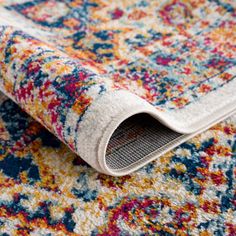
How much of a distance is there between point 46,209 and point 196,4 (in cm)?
93

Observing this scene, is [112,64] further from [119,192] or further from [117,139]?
[119,192]

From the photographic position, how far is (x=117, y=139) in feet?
3.44

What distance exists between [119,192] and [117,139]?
13 centimetres

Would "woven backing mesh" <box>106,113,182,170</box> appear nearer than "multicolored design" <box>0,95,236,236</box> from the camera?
No

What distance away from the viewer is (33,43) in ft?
3.80

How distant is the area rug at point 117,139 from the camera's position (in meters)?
0.92

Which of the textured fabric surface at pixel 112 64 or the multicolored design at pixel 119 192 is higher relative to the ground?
the textured fabric surface at pixel 112 64

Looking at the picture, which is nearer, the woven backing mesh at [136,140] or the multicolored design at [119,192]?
the multicolored design at [119,192]

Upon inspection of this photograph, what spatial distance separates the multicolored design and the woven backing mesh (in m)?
0.03

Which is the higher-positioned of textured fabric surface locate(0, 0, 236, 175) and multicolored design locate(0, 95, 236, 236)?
textured fabric surface locate(0, 0, 236, 175)

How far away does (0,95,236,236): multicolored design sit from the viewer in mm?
905

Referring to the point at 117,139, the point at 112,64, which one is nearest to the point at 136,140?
the point at 117,139

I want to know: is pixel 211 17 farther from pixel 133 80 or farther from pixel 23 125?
pixel 23 125

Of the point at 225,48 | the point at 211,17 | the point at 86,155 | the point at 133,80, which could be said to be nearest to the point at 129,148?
the point at 86,155
